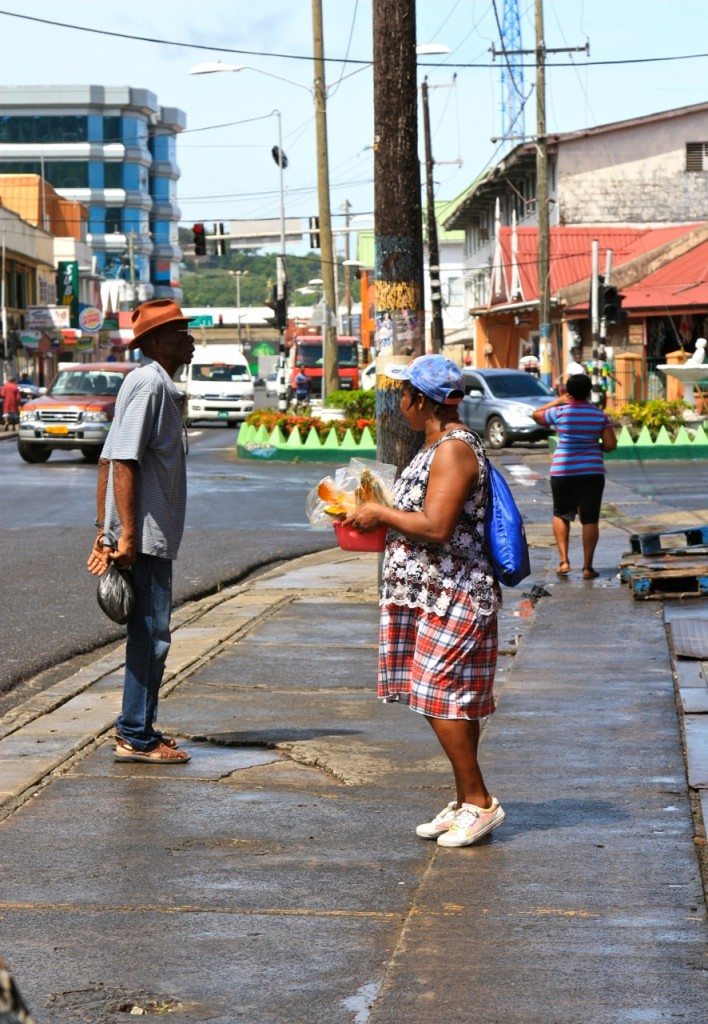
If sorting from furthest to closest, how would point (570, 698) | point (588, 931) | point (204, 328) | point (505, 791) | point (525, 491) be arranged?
point (204, 328) → point (525, 491) → point (570, 698) → point (505, 791) → point (588, 931)

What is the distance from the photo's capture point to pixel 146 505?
7.01 metres

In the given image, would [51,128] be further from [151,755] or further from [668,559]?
[151,755]

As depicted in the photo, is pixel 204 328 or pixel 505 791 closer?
pixel 505 791

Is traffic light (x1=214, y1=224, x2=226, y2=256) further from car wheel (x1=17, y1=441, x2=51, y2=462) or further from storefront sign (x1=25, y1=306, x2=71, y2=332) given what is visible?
car wheel (x1=17, y1=441, x2=51, y2=462)

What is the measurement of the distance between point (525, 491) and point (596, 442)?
964cm

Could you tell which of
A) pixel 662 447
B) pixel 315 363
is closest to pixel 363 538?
pixel 662 447

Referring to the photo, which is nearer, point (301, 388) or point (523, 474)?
point (523, 474)

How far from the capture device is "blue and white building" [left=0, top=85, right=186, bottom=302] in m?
139

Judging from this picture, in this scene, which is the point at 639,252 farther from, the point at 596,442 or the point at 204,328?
the point at 204,328

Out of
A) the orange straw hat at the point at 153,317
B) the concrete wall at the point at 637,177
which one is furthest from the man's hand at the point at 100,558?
the concrete wall at the point at 637,177

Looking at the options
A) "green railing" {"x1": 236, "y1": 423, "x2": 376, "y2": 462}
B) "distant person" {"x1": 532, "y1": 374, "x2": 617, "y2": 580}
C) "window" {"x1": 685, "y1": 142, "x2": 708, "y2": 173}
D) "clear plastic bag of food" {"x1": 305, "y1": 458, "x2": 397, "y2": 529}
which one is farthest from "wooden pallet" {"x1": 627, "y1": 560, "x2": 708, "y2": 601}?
"window" {"x1": 685, "y1": 142, "x2": 708, "y2": 173}

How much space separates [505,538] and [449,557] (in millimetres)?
199

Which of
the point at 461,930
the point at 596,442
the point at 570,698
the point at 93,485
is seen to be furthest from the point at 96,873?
the point at 93,485

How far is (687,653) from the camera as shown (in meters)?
9.39
